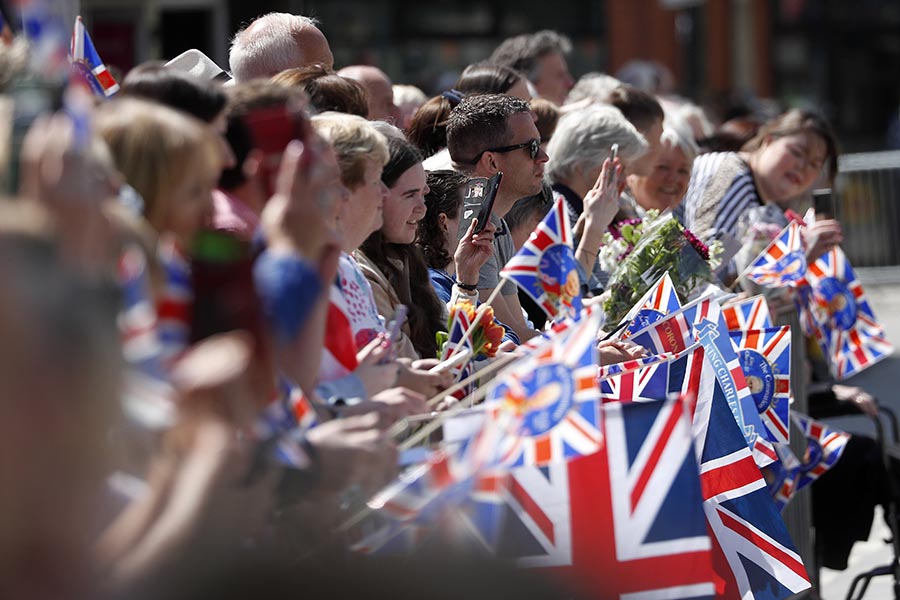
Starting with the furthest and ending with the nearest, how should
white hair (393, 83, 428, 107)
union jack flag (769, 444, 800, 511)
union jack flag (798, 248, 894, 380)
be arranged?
1. white hair (393, 83, 428, 107)
2. union jack flag (798, 248, 894, 380)
3. union jack flag (769, 444, 800, 511)

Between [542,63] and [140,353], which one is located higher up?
[140,353]

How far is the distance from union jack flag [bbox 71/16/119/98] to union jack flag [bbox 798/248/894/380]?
3123 millimetres

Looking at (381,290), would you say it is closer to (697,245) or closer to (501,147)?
(501,147)

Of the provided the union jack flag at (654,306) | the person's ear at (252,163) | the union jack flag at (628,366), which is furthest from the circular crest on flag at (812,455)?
the person's ear at (252,163)

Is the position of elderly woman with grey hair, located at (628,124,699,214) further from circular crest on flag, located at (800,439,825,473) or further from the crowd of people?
the crowd of people

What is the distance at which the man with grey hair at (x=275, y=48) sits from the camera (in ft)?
17.4

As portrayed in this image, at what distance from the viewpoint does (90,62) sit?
16.9 feet

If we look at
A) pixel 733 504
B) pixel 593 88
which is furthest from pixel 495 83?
pixel 733 504

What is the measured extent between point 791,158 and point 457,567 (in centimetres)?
476

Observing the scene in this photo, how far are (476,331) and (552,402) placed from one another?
1027 mm

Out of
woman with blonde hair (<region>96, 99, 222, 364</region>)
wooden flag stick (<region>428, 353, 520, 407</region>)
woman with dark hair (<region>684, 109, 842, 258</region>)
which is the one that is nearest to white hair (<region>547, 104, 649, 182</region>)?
woman with dark hair (<region>684, 109, 842, 258</region>)

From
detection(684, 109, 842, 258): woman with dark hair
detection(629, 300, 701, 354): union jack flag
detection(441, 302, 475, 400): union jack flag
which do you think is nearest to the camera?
detection(441, 302, 475, 400): union jack flag

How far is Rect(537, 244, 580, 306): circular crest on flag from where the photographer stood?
339cm

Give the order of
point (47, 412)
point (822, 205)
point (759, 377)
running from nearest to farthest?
point (47, 412)
point (759, 377)
point (822, 205)
